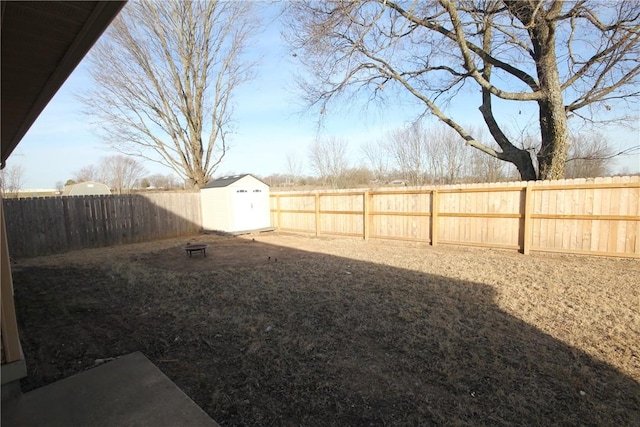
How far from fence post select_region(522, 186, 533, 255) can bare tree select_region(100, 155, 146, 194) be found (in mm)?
40229

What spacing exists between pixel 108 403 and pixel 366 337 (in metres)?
2.27

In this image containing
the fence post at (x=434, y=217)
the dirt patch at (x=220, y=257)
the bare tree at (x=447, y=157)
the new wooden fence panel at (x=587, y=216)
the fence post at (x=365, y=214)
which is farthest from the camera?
the bare tree at (x=447, y=157)

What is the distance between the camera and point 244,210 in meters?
12.8

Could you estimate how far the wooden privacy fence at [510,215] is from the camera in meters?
6.43

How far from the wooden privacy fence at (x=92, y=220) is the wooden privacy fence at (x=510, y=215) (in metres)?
6.50

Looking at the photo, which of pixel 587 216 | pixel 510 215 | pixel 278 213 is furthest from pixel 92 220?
pixel 587 216

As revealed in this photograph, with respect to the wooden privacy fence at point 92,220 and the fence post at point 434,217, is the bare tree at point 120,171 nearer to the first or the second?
the wooden privacy fence at point 92,220

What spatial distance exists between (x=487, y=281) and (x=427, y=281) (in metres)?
0.99

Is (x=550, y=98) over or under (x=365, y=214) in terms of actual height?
over

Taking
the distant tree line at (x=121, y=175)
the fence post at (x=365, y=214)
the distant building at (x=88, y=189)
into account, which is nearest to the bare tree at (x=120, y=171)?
the distant tree line at (x=121, y=175)

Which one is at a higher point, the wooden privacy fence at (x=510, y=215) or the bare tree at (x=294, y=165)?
the bare tree at (x=294, y=165)

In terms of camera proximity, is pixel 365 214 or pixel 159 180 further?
pixel 159 180

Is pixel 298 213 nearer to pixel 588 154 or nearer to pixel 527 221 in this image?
pixel 527 221

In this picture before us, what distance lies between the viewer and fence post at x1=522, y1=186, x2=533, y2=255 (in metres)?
7.25
